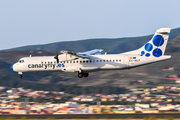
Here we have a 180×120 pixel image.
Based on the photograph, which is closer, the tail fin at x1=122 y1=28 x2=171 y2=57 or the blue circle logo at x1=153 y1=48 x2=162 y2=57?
the blue circle logo at x1=153 y1=48 x2=162 y2=57

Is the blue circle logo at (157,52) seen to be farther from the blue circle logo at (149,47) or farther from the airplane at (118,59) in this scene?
the blue circle logo at (149,47)

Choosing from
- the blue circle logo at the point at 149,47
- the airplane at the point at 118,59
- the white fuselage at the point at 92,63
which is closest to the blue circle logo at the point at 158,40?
the airplane at the point at 118,59

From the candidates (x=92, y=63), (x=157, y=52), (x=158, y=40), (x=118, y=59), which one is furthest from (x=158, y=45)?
(x=92, y=63)

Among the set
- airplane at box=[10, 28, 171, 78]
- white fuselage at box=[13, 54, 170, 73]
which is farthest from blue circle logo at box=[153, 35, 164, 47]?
white fuselage at box=[13, 54, 170, 73]

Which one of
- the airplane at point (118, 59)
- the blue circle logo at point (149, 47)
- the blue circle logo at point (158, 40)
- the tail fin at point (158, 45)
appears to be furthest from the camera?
the blue circle logo at point (149, 47)

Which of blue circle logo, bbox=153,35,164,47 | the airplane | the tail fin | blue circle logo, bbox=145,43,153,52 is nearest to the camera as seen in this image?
the airplane

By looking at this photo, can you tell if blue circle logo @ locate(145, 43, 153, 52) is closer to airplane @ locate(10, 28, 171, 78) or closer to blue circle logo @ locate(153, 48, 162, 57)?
airplane @ locate(10, 28, 171, 78)

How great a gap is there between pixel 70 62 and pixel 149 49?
1332 cm

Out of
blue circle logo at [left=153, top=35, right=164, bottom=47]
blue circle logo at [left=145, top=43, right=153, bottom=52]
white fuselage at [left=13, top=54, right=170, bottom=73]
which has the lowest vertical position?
white fuselage at [left=13, top=54, right=170, bottom=73]

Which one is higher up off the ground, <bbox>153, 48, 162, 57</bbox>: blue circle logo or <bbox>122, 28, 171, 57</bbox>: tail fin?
<bbox>122, 28, 171, 57</bbox>: tail fin

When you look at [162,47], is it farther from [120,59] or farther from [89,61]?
[89,61]

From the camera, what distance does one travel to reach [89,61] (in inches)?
1761

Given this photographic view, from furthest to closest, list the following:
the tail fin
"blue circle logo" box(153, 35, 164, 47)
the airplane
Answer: "blue circle logo" box(153, 35, 164, 47) → the tail fin → the airplane

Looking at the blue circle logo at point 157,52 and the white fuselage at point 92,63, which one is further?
the white fuselage at point 92,63
